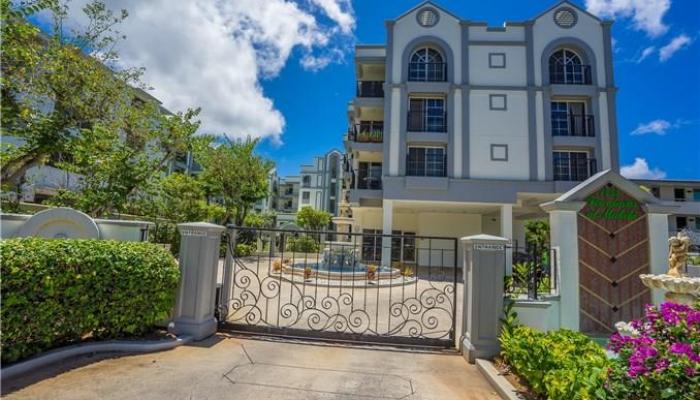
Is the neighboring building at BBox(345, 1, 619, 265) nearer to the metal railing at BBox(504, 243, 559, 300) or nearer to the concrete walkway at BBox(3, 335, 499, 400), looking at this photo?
the metal railing at BBox(504, 243, 559, 300)

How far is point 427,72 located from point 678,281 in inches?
595

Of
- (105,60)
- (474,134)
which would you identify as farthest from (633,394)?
(474,134)

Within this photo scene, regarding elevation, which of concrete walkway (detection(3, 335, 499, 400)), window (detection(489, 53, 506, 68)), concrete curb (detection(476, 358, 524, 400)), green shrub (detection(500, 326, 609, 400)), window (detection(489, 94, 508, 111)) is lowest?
concrete walkway (detection(3, 335, 499, 400))

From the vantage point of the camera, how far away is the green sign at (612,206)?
570 cm

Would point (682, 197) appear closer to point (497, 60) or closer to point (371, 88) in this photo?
point (497, 60)

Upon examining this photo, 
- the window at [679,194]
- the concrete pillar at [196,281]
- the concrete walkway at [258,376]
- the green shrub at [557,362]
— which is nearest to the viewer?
the green shrub at [557,362]

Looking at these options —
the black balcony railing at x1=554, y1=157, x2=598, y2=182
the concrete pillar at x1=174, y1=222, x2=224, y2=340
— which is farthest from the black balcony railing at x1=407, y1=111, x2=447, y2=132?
the concrete pillar at x1=174, y1=222, x2=224, y2=340

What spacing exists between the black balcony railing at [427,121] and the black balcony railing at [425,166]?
138 cm

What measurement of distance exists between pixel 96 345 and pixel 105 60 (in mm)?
8438

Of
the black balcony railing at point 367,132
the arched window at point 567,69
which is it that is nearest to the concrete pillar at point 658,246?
the black balcony railing at point 367,132

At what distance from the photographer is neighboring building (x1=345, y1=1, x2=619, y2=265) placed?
15.9 meters

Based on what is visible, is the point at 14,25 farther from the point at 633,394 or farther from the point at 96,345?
the point at 633,394

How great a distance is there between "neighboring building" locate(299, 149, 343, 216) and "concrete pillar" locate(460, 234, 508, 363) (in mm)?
45092

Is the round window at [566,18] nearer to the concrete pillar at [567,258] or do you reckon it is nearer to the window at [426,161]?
the window at [426,161]
